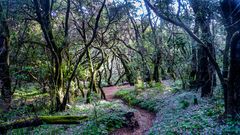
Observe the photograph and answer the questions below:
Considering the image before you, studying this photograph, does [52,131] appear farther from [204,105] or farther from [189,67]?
[189,67]

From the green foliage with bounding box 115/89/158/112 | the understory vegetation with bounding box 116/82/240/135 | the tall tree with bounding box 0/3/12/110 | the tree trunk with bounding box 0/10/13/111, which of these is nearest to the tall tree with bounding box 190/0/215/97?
the understory vegetation with bounding box 116/82/240/135

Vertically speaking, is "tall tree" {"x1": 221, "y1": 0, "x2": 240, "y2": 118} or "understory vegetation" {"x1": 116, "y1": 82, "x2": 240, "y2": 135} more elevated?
"tall tree" {"x1": 221, "y1": 0, "x2": 240, "y2": 118}

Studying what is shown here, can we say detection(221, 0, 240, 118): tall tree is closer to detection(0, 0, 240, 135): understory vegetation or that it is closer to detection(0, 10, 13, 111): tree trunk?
detection(0, 0, 240, 135): understory vegetation

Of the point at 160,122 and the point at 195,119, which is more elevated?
the point at 195,119

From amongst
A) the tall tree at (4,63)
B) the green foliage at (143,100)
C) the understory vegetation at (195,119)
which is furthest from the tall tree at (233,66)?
the tall tree at (4,63)

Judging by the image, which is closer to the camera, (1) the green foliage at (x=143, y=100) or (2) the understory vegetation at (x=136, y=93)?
(2) the understory vegetation at (x=136, y=93)

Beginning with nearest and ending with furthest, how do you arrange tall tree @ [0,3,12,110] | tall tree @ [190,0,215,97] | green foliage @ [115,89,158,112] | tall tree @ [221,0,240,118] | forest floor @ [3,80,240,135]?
tall tree @ [221,0,240,118]
forest floor @ [3,80,240,135]
tall tree @ [190,0,215,97]
tall tree @ [0,3,12,110]
green foliage @ [115,89,158,112]

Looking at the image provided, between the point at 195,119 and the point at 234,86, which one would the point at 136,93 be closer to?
the point at 195,119

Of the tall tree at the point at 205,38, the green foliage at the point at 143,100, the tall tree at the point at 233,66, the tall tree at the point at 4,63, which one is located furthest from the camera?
the green foliage at the point at 143,100

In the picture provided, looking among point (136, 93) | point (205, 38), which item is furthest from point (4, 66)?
point (136, 93)

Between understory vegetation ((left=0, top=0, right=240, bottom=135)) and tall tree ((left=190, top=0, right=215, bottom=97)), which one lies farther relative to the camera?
tall tree ((left=190, top=0, right=215, bottom=97))

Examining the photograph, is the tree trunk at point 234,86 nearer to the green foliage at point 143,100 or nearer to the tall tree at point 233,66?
the tall tree at point 233,66

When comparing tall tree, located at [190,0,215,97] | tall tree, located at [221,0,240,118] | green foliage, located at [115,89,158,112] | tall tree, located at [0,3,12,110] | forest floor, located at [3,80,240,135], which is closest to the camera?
tall tree, located at [221,0,240,118]

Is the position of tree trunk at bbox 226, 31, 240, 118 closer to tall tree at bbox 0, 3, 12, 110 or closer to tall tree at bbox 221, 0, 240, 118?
tall tree at bbox 221, 0, 240, 118
